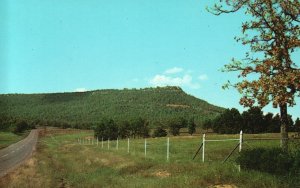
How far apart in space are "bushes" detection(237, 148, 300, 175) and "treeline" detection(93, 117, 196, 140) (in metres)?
111

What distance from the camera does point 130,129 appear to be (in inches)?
6024

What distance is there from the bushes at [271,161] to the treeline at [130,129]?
110831 mm

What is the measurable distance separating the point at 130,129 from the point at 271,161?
135382mm

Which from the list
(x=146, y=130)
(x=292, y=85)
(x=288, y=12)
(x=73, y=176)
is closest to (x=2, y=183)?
(x=73, y=176)

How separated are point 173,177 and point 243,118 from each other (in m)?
139

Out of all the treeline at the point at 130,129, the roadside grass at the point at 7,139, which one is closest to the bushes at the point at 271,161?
the roadside grass at the point at 7,139

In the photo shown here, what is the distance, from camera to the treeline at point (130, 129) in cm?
13638

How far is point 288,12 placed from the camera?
2377cm

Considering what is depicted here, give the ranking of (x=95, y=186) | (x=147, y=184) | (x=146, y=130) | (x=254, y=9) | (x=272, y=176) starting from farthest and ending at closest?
(x=146, y=130) < (x=254, y=9) < (x=95, y=186) < (x=147, y=184) < (x=272, y=176)

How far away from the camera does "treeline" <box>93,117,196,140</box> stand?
5369 inches

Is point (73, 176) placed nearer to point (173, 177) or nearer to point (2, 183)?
point (2, 183)

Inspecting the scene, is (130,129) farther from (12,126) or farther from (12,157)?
(12,157)

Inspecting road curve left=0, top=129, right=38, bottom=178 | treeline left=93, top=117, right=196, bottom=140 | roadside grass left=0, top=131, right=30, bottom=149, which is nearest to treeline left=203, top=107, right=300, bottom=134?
treeline left=93, top=117, right=196, bottom=140

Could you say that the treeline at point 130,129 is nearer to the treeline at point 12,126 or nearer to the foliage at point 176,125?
the foliage at point 176,125
